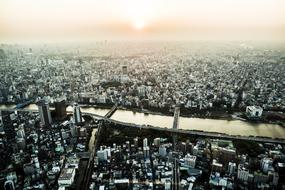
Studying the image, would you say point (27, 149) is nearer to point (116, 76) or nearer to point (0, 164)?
point (0, 164)

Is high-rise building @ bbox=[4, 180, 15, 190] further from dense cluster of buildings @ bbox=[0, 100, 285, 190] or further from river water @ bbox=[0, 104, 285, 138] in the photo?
river water @ bbox=[0, 104, 285, 138]

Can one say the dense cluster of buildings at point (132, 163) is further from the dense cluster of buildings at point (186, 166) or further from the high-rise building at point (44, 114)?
the high-rise building at point (44, 114)

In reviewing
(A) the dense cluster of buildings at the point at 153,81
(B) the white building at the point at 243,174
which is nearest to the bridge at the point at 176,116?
(A) the dense cluster of buildings at the point at 153,81

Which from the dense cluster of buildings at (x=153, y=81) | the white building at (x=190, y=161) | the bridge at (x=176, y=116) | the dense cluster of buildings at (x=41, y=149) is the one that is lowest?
the bridge at (x=176, y=116)

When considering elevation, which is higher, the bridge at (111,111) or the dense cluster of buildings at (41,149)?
the dense cluster of buildings at (41,149)

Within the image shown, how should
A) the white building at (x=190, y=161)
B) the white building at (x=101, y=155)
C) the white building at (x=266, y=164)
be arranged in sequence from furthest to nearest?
the white building at (x=101, y=155), the white building at (x=190, y=161), the white building at (x=266, y=164)

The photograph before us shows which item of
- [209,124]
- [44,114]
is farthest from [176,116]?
[44,114]

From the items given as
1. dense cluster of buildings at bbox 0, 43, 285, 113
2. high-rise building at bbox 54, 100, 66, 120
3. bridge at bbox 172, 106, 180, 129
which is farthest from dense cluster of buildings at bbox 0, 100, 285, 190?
dense cluster of buildings at bbox 0, 43, 285, 113

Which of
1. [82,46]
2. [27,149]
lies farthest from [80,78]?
[82,46]
